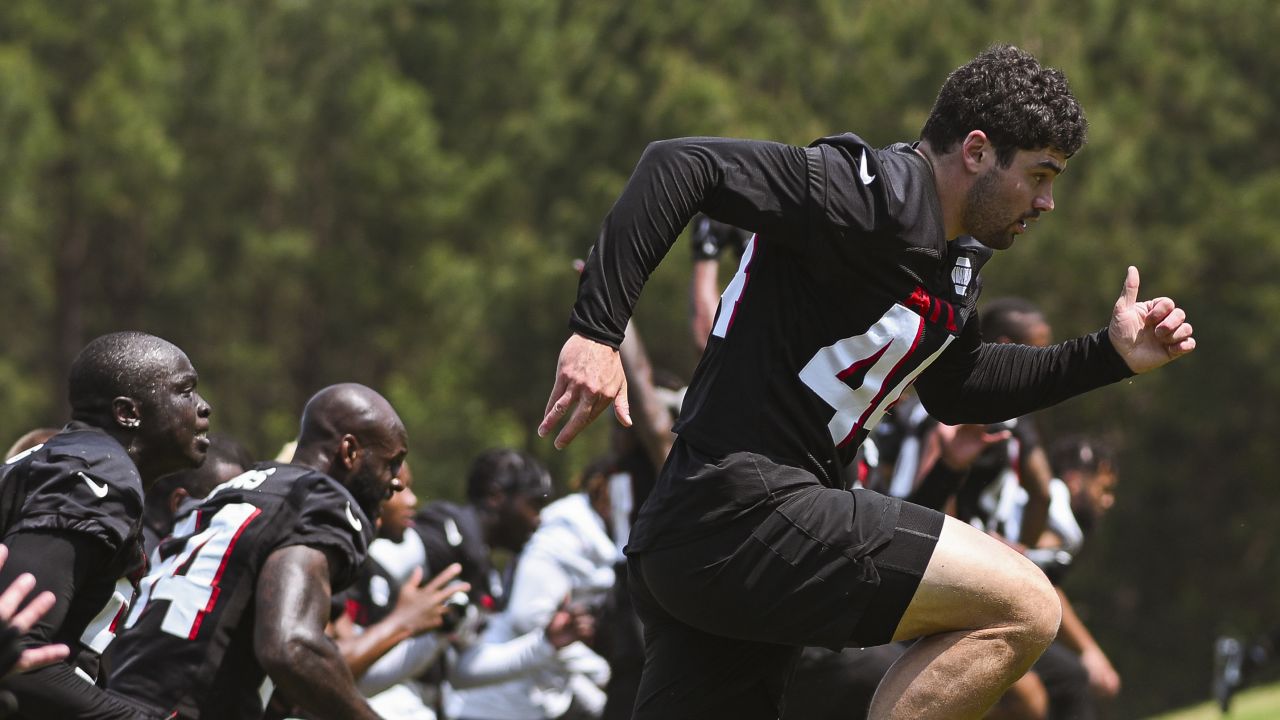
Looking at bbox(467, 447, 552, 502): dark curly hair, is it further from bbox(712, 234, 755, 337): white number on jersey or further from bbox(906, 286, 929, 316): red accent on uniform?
bbox(906, 286, 929, 316): red accent on uniform

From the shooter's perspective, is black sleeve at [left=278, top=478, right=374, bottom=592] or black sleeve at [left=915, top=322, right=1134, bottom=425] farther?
black sleeve at [left=278, top=478, right=374, bottom=592]

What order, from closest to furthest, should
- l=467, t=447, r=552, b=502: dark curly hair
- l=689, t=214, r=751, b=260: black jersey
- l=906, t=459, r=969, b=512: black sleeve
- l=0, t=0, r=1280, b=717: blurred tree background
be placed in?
l=906, t=459, r=969, b=512: black sleeve, l=689, t=214, r=751, b=260: black jersey, l=467, t=447, r=552, b=502: dark curly hair, l=0, t=0, r=1280, b=717: blurred tree background

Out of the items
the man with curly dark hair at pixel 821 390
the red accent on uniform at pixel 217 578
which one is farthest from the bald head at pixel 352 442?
the man with curly dark hair at pixel 821 390

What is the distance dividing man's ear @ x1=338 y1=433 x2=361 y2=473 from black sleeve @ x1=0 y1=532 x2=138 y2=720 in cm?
127

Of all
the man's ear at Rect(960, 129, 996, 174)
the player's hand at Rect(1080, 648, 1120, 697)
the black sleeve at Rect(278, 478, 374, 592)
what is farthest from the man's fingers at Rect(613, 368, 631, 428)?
the player's hand at Rect(1080, 648, 1120, 697)

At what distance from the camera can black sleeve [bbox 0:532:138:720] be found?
3.98 metres

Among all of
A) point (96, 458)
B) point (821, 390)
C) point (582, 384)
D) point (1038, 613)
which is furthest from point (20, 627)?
point (1038, 613)

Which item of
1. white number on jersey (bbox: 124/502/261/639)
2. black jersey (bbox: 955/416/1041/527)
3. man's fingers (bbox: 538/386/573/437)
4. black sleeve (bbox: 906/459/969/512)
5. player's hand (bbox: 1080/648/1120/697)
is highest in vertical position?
man's fingers (bbox: 538/386/573/437)

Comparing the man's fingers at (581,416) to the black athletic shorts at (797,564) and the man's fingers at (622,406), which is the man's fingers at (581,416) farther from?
the black athletic shorts at (797,564)

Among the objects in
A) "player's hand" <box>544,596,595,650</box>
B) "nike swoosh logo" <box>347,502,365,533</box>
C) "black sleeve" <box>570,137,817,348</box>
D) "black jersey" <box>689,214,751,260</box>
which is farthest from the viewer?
"player's hand" <box>544,596,595,650</box>

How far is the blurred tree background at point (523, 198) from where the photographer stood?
20359 mm

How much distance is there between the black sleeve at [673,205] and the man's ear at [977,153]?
1.40 feet

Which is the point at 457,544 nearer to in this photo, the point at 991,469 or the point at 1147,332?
the point at 991,469

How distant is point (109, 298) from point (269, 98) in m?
3.89
